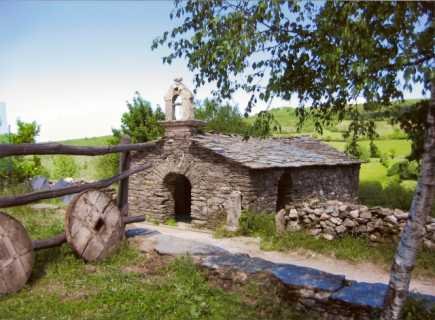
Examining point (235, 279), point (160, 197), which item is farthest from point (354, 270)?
point (160, 197)

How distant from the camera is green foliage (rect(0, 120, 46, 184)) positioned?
18062mm

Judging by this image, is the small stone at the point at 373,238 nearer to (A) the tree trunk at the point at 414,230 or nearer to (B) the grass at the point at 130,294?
(B) the grass at the point at 130,294

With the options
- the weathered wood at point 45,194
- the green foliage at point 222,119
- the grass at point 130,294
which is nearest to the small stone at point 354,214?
the grass at point 130,294

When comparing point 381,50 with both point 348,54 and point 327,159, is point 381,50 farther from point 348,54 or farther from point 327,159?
point 327,159

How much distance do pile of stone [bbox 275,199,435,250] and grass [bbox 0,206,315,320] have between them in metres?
4.76

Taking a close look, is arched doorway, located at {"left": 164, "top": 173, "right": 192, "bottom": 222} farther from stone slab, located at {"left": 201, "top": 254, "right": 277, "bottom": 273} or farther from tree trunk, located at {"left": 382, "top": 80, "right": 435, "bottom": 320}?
tree trunk, located at {"left": 382, "top": 80, "right": 435, "bottom": 320}

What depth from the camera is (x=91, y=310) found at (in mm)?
4781

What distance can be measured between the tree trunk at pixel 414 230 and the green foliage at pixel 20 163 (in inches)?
686

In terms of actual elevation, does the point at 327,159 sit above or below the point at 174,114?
below

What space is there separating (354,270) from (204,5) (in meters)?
5.91

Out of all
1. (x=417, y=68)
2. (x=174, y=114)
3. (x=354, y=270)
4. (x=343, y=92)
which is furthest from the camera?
(x=174, y=114)

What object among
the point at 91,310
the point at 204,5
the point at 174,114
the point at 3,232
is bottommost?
the point at 91,310

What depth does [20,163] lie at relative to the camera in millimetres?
18656

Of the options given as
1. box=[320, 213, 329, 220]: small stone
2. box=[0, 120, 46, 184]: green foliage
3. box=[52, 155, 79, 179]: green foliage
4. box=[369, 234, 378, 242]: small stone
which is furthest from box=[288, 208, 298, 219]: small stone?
box=[52, 155, 79, 179]: green foliage
